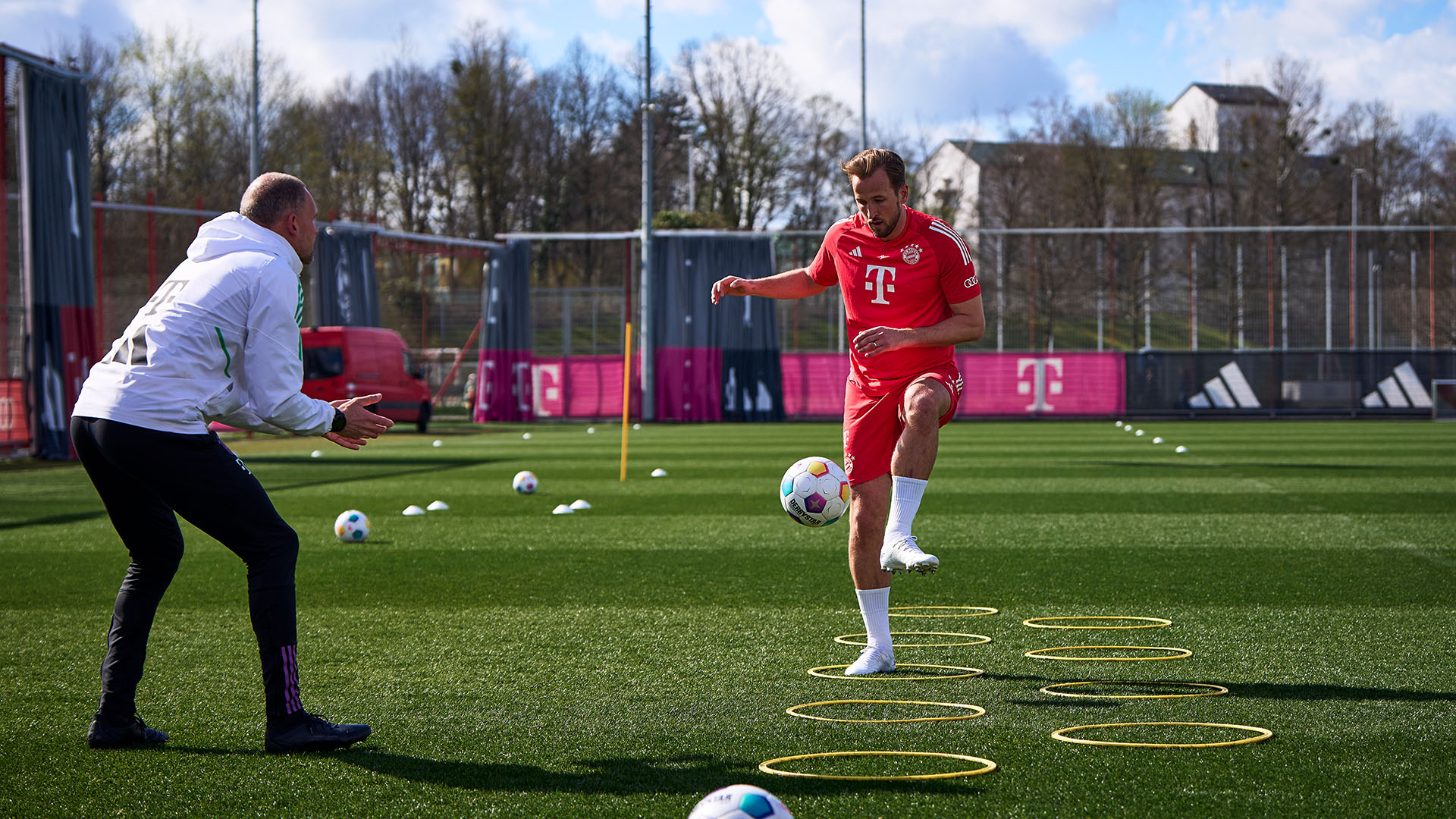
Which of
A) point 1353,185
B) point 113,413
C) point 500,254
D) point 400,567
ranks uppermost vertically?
point 1353,185

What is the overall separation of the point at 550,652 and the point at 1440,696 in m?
3.59

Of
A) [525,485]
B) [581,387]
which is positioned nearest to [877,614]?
[525,485]

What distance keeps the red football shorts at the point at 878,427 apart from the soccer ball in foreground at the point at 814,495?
880 mm

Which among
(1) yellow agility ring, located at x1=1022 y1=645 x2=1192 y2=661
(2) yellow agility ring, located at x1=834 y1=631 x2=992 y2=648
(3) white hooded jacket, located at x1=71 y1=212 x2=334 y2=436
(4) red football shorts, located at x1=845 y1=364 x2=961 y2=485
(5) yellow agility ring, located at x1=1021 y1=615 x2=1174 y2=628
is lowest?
(5) yellow agility ring, located at x1=1021 y1=615 x2=1174 y2=628

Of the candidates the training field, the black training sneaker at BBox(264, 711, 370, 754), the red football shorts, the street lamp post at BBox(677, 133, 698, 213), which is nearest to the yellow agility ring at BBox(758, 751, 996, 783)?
the training field

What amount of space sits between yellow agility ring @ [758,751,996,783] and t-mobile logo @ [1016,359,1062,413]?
2739 cm

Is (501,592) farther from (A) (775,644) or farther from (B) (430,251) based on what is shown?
(B) (430,251)

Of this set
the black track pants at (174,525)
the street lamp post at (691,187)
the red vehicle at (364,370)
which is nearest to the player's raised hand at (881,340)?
the black track pants at (174,525)

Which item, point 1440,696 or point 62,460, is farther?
point 62,460

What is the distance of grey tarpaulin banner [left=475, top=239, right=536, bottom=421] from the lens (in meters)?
33.3

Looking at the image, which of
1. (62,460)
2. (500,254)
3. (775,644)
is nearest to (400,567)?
(775,644)

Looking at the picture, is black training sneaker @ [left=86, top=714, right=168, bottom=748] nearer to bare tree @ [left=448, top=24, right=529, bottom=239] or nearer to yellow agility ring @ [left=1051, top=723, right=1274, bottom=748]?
yellow agility ring @ [left=1051, top=723, right=1274, bottom=748]

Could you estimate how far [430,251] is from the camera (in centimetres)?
4144

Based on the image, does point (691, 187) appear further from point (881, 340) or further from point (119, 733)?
point (119, 733)
